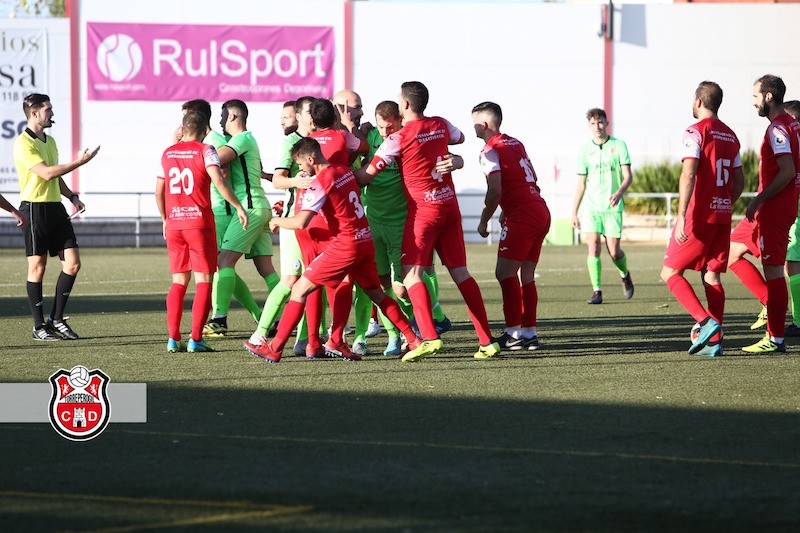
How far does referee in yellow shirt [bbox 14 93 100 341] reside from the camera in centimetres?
1075

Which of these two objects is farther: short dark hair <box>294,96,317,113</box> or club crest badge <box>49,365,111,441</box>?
short dark hair <box>294,96,317,113</box>

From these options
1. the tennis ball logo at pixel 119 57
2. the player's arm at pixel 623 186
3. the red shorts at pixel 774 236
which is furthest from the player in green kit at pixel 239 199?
the tennis ball logo at pixel 119 57

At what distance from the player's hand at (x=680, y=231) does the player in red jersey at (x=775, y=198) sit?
0.52 metres

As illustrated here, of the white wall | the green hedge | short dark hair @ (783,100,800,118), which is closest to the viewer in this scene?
short dark hair @ (783,100,800,118)

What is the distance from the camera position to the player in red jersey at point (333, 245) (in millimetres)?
8742

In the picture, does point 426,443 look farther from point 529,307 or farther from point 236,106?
point 236,106

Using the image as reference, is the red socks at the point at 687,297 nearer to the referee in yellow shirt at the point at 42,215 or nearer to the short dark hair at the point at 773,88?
the short dark hair at the point at 773,88

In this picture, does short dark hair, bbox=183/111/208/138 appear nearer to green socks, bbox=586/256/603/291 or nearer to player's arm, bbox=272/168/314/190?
player's arm, bbox=272/168/314/190

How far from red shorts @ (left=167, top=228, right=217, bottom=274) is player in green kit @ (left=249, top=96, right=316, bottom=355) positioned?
0.56m

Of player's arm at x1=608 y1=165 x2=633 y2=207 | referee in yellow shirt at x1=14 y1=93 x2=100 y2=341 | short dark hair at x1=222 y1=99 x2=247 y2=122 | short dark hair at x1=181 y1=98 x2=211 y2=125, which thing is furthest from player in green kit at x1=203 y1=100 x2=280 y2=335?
player's arm at x1=608 y1=165 x2=633 y2=207

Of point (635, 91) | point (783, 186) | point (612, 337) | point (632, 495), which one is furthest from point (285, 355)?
point (635, 91)

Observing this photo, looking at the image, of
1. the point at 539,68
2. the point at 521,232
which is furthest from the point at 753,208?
the point at 539,68

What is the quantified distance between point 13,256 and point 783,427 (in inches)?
814

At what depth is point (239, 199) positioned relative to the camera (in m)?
10.8
